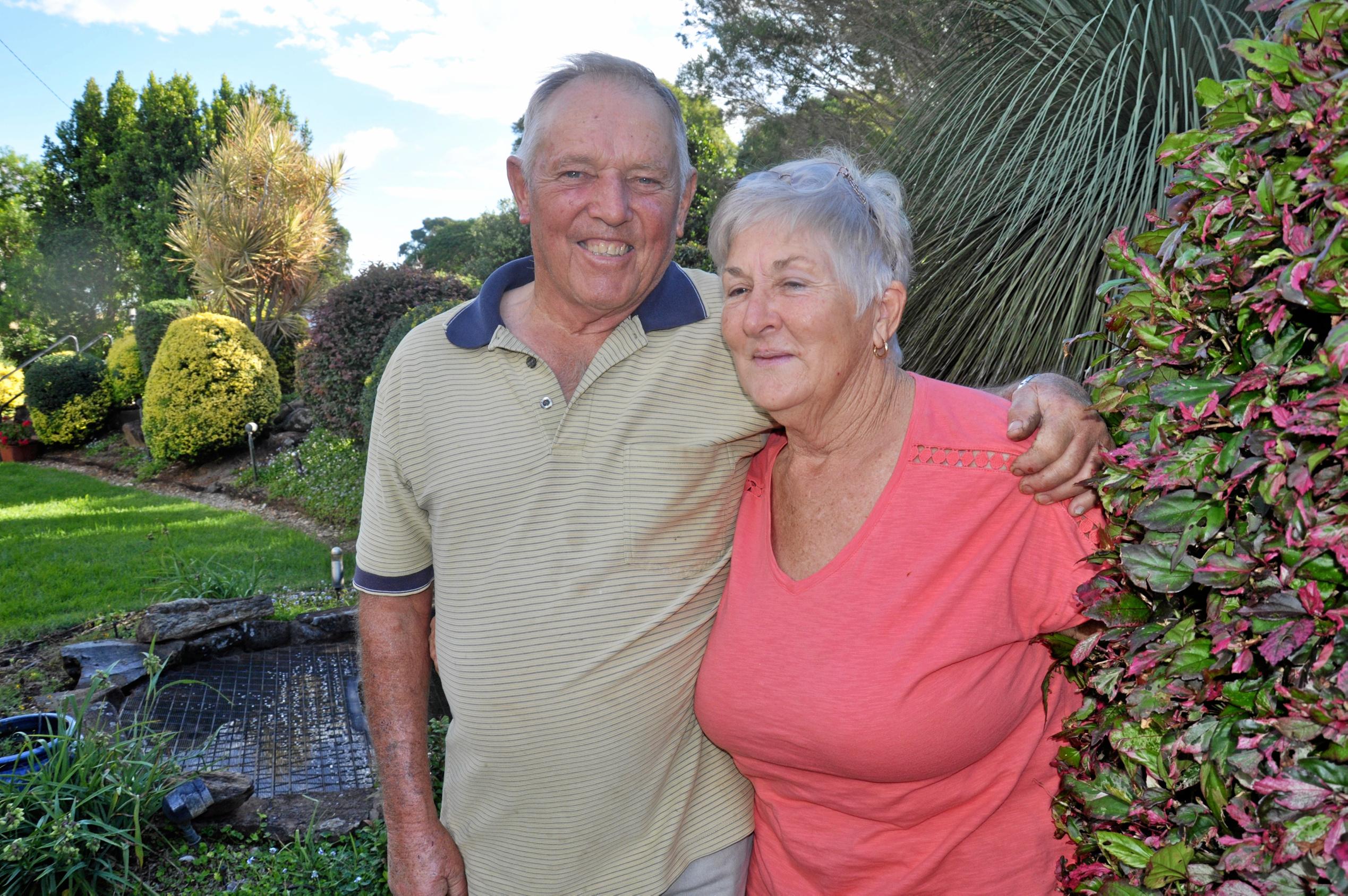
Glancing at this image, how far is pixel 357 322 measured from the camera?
37.8ft

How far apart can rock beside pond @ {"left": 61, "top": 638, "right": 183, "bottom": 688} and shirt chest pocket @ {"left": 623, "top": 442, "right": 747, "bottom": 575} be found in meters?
4.38

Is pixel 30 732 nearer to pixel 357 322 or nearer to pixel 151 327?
pixel 357 322

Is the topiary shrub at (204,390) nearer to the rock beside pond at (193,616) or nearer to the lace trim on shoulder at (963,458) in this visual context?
the rock beside pond at (193,616)

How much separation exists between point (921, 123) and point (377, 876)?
4.47m

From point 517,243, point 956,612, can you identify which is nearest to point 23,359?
point 517,243

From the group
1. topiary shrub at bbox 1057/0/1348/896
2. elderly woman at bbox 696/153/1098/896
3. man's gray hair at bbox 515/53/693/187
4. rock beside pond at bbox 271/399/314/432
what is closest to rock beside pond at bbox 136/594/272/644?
man's gray hair at bbox 515/53/693/187

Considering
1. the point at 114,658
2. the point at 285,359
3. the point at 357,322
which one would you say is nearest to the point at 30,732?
the point at 114,658

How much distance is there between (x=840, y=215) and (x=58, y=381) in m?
17.4

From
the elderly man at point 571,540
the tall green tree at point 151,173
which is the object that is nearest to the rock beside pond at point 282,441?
the elderly man at point 571,540

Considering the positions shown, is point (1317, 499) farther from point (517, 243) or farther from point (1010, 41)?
point (517, 243)

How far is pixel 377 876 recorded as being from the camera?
3.35 meters

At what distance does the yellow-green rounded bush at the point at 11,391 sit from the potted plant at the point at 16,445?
1.84 feet

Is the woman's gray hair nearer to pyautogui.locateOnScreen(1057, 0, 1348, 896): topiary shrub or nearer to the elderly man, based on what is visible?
the elderly man

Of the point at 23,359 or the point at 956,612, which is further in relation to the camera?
the point at 23,359
